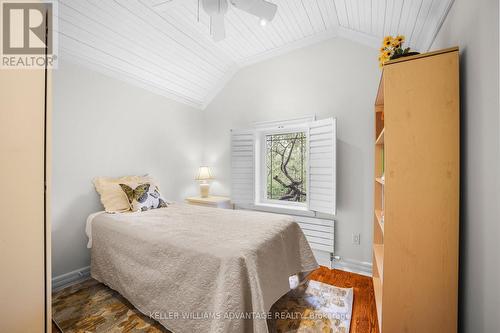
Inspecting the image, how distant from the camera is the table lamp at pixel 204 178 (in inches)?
144

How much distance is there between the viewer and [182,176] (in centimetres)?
364

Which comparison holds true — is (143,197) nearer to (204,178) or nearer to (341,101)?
(204,178)

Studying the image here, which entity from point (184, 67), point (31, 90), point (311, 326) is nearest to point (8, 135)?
point (31, 90)

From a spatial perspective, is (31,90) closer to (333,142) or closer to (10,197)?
(10,197)

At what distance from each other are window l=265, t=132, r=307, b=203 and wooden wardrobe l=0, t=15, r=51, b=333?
2801 mm

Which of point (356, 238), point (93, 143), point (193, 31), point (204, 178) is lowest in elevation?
point (356, 238)

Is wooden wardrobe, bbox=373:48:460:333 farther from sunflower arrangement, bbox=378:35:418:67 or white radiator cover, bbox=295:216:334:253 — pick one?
white radiator cover, bbox=295:216:334:253

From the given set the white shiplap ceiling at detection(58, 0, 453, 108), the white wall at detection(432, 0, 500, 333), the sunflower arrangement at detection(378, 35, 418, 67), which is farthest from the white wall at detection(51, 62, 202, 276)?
the white wall at detection(432, 0, 500, 333)

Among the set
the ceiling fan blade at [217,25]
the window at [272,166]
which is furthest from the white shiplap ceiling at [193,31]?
the window at [272,166]

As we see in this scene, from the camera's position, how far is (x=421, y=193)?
48.8 inches

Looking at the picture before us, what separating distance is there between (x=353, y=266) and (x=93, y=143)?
3.40 metres

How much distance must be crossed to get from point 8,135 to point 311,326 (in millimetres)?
2151

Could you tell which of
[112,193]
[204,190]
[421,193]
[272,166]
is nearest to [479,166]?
[421,193]

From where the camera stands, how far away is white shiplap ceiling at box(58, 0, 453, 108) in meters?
1.99
